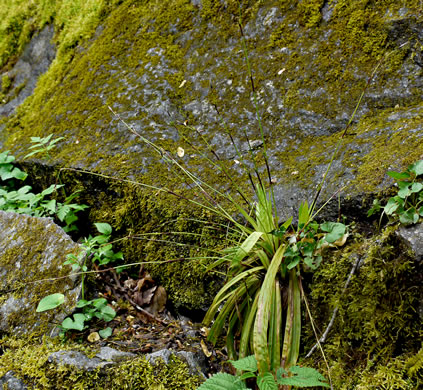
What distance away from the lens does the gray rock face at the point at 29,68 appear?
4031mm

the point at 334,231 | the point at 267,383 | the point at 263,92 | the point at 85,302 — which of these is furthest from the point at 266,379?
the point at 263,92

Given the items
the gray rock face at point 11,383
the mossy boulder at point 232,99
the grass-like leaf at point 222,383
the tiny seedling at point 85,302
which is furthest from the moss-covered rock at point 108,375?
the mossy boulder at point 232,99

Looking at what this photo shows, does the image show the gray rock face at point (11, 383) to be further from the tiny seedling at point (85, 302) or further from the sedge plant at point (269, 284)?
the sedge plant at point (269, 284)

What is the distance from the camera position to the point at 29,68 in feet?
13.9

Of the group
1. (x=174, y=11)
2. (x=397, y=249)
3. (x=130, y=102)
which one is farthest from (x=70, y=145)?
(x=397, y=249)

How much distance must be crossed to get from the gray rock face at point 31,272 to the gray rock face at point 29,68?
6.69 feet

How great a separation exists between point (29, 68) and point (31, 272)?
2892 mm

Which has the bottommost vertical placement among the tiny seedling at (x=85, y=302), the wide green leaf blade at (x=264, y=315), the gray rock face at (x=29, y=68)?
the wide green leaf blade at (x=264, y=315)

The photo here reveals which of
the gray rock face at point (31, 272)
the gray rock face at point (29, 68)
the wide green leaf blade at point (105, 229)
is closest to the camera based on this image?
the gray rock face at point (31, 272)

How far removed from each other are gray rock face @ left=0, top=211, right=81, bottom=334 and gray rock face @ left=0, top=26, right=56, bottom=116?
2.04 meters

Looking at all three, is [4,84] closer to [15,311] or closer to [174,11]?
[174,11]

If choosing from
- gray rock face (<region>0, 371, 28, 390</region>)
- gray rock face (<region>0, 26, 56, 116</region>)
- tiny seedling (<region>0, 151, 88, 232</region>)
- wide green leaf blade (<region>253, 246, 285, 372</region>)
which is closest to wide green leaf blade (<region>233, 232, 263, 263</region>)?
wide green leaf blade (<region>253, 246, 285, 372</region>)

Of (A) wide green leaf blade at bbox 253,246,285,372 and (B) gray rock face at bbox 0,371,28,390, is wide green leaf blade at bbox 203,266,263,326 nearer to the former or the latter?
(A) wide green leaf blade at bbox 253,246,285,372

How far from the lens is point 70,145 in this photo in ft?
9.77
